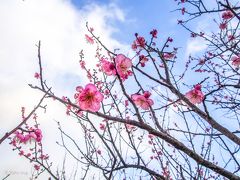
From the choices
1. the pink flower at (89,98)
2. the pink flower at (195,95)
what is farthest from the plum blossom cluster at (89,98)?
the pink flower at (195,95)

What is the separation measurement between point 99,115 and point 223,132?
1.92 meters

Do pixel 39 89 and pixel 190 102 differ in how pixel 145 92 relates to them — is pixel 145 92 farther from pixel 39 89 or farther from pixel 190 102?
pixel 39 89

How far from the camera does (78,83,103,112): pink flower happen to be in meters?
2.55

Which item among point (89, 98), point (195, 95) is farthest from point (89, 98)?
point (195, 95)

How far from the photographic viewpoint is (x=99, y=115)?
2.17 meters

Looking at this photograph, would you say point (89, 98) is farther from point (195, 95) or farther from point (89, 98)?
point (195, 95)

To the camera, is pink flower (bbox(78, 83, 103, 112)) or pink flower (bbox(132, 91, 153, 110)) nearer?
pink flower (bbox(78, 83, 103, 112))

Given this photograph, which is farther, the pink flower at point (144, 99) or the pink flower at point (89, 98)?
the pink flower at point (144, 99)

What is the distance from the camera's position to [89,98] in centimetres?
271

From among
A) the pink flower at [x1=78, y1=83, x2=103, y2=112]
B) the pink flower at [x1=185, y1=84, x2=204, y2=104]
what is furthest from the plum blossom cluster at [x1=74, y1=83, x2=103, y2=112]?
the pink flower at [x1=185, y1=84, x2=204, y2=104]

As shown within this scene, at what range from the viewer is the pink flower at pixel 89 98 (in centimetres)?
255

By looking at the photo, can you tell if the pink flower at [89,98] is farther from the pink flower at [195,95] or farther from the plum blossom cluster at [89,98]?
the pink flower at [195,95]

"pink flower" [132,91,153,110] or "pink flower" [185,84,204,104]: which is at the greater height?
"pink flower" [185,84,204,104]

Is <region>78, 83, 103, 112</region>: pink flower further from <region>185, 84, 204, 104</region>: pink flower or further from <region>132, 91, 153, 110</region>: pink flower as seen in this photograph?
<region>185, 84, 204, 104</region>: pink flower
